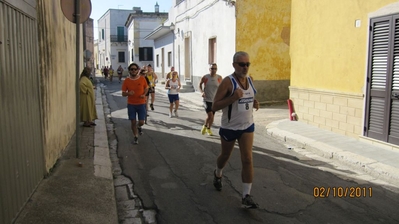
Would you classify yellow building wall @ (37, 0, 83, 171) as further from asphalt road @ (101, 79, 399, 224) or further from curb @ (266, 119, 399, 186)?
curb @ (266, 119, 399, 186)

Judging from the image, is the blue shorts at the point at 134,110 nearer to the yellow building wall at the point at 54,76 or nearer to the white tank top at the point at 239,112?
the yellow building wall at the point at 54,76

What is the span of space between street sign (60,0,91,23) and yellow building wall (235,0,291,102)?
9426mm

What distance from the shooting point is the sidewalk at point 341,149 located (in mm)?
5970

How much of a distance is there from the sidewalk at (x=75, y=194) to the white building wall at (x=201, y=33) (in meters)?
10.1

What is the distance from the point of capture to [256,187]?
520cm

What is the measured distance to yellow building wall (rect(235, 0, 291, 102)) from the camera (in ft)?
48.3

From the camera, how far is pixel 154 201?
4707 mm

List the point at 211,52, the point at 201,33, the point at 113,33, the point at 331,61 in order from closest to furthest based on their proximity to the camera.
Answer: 1. the point at 331,61
2. the point at 211,52
3. the point at 201,33
4. the point at 113,33

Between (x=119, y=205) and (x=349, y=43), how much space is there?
6360mm

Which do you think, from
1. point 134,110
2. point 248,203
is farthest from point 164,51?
point 248,203
